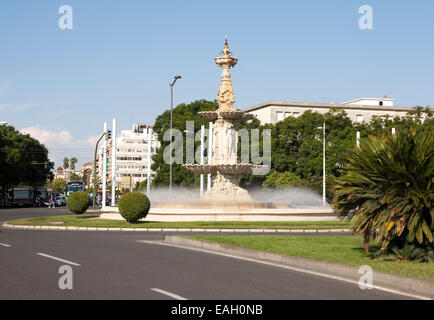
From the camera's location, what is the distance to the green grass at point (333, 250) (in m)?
11.9

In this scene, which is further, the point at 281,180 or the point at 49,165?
the point at 49,165

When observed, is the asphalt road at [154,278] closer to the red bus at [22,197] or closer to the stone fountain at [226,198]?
the stone fountain at [226,198]

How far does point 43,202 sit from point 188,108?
90.9ft

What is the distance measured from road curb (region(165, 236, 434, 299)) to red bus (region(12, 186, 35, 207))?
221 ft

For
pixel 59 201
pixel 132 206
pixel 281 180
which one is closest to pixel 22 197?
pixel 59 201

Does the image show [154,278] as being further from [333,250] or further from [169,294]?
[333,250]

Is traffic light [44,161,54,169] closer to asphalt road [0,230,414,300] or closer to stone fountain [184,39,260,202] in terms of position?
stone fountain [184,39,260,202]

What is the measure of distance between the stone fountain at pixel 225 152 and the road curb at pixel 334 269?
2037cm

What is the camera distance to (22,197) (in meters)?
81.2

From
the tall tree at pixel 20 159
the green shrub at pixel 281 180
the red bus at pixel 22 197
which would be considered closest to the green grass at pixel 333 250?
the green shrub at pixel 281 180

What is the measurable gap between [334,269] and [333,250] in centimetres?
343

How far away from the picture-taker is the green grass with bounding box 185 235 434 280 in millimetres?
11877
